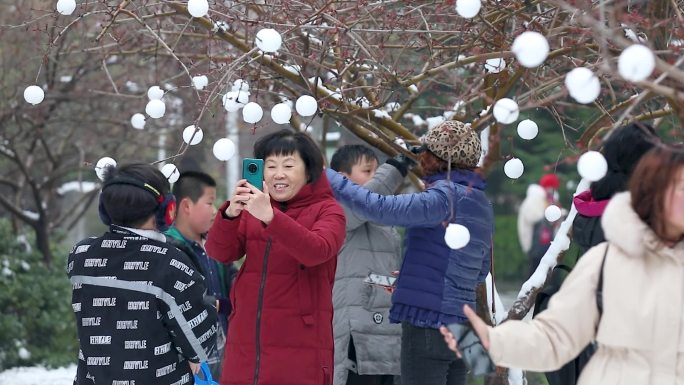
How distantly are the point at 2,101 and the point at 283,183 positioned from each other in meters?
5.66

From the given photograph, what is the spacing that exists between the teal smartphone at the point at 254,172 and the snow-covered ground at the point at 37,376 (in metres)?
5.32

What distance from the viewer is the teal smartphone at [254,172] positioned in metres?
4.47

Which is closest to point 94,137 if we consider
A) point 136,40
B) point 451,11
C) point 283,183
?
point 136,40

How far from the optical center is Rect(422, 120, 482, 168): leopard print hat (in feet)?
15.5

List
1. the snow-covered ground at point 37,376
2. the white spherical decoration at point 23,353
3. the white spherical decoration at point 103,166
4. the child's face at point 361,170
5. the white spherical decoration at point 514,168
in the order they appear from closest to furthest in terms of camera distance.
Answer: the white spherical decoration at point 103,166 < the white spherical decoration at point 514,168 < the child's face at point 361,170 < the snow-covered ground at point 37,376 < the white spherical decoration at point 23,353

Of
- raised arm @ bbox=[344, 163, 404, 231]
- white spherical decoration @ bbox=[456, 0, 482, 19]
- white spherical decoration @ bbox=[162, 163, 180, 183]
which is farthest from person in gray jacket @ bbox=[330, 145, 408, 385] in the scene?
white spherical decoration @ bbox=[456, 0, 482, 19]

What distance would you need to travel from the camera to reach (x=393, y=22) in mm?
5387

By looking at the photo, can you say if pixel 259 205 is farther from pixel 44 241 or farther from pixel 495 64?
pixel 44 241

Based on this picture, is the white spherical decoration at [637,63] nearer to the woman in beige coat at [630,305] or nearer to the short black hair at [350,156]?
the woman in beige coat at [630,305]

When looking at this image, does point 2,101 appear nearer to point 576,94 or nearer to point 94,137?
point 94,137

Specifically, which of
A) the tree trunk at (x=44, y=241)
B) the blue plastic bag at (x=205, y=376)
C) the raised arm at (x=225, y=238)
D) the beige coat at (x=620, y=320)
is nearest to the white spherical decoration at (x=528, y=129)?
the raised arm at (x=225, y=238)

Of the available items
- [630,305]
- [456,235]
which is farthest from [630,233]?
[456,235]

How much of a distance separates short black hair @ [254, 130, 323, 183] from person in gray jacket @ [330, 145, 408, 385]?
585mm

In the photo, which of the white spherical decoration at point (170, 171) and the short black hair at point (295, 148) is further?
the white spherical decoration at point (170, 171)
